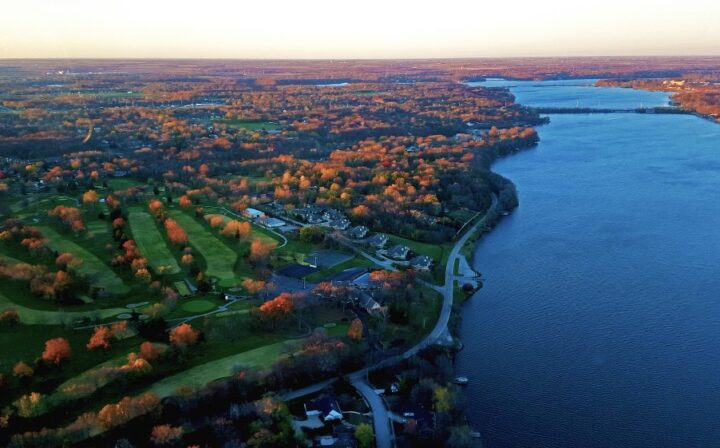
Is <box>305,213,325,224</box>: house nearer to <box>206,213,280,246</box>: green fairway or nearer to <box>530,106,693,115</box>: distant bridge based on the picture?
<box>206,213,280,246</box>: green fairway

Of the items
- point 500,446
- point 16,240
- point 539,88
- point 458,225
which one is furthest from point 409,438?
point 539,88

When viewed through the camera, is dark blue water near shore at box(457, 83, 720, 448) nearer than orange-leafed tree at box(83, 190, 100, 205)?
Yes

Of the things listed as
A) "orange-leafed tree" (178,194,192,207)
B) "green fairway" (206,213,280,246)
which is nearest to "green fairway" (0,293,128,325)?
"green fairway" (206,213,280,246)

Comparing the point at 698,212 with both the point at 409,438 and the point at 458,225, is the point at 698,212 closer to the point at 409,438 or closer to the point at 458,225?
the point at 458,225

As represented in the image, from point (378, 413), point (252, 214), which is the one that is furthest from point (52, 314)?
point (252, 214)

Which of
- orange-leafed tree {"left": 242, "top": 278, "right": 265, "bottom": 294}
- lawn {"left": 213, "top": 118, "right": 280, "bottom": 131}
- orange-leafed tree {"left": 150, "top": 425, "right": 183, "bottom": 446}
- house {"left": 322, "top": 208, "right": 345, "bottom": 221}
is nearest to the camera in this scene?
orange-leafed tree {"left": 150, "top": 425, "right": 183, "bottom": 446}

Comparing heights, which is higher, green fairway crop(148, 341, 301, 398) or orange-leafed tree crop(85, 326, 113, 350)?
orange-leafed tree crop(85, 326, 113, 350)

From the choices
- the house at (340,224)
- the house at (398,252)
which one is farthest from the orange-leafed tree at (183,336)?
the house at (340,224)
